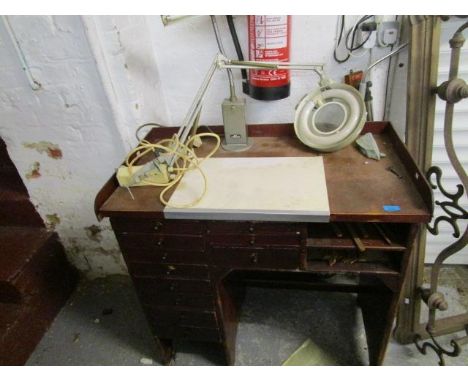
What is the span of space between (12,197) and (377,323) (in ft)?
5.86

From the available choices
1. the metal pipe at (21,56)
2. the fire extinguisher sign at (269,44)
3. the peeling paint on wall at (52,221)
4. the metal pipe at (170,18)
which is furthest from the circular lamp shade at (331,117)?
the peeling paint on wall at (52,221)

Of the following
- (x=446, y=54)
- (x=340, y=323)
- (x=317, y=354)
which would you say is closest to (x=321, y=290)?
(x=340, y=323)

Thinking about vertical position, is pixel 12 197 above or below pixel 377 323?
above

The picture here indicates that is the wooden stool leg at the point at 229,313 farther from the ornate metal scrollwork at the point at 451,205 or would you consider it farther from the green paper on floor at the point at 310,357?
the ornate metal scrollwork at the point at 451,205

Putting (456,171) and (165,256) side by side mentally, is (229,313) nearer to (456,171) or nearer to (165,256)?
(165,256)

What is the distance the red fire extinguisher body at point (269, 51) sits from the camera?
1109 millimetres

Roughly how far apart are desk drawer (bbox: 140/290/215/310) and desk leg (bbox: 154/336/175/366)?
0.25 meters

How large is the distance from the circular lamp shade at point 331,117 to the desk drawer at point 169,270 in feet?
1.94

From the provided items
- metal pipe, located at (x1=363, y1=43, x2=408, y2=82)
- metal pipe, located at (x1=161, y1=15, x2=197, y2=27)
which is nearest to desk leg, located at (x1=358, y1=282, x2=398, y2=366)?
metal pipe, located at (x1=363, y1=43, x2=408, y2=82)

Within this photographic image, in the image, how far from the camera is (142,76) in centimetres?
131

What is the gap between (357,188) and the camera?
939mm

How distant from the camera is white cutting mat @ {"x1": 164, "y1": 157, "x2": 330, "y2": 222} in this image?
2.84 ft

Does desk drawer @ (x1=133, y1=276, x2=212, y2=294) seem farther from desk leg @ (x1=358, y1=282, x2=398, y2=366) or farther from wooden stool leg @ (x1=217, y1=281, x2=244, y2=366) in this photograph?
desk leg @ (x1=358, y1=282, x2=398, y2=366)
